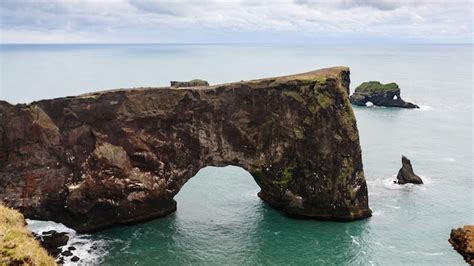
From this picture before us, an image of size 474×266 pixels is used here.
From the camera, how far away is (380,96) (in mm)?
153500

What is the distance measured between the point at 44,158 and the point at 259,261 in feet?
95.7

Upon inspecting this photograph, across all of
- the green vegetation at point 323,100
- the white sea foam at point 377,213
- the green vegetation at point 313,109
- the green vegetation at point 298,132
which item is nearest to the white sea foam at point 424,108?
the white sea foam at point 377,213

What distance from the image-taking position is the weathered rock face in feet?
186

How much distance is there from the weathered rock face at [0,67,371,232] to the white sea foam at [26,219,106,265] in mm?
1676

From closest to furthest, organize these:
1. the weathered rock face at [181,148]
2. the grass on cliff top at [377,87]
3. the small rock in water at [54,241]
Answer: the small rock in water at [54,241] < the weathered rock face at [181,148] < the grass on cliff top at [377,87]

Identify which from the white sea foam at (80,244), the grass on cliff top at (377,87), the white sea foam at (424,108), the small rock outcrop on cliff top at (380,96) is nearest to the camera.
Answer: the white sea foam at (80,244)

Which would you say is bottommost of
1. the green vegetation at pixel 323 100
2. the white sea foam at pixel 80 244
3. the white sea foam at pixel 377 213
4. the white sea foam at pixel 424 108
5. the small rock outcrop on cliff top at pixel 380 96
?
the white sea foam at pixel 80 244

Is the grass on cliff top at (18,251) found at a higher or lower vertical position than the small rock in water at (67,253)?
higher

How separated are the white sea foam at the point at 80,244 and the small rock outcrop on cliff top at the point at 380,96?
11989cm

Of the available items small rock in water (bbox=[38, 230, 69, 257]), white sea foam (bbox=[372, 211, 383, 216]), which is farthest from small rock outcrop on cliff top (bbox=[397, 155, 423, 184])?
small rock in water (bbox=[38, 230, 69, 257])

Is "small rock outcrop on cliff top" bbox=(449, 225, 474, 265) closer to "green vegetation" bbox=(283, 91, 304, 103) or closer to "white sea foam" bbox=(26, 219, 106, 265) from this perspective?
"green vegetation" bbox=(283, 91, 304, 103)

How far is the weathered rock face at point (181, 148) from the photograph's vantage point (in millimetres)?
56688

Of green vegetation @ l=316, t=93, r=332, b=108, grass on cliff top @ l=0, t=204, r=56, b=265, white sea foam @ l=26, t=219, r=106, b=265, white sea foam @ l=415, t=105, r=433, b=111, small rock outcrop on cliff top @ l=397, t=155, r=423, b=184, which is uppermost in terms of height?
green vegetation @ l=316, t=93, r=332, b=108

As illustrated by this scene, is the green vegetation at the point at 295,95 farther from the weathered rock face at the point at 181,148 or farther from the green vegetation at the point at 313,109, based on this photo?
the green vegetation at the point at 313,109
